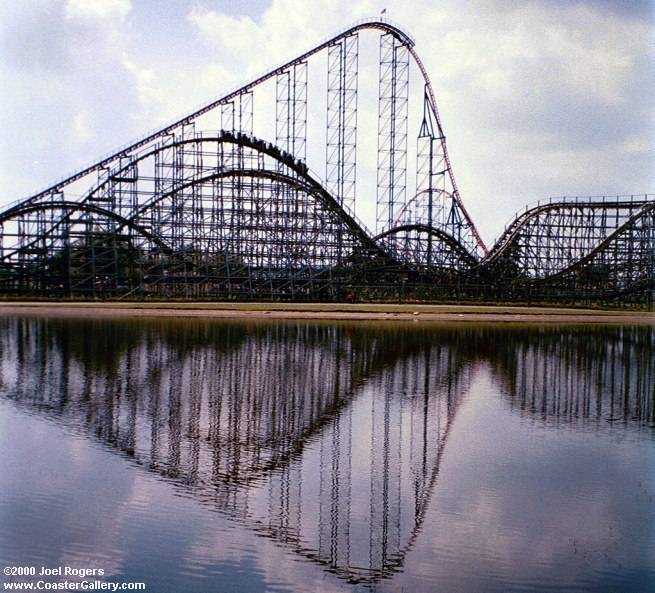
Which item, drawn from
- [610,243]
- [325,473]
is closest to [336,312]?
[610,243]

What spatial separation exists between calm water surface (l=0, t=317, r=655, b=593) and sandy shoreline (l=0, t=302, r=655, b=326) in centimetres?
1323

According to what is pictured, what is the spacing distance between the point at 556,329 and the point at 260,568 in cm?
2847

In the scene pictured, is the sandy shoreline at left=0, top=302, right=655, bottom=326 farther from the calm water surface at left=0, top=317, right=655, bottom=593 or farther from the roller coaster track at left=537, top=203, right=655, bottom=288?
the calm water surface at left=0, top=317, right=655, bottom=593

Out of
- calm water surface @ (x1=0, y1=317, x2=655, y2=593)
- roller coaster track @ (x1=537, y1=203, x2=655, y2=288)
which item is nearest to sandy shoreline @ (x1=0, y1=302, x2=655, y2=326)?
roller coaster track @ (x1=537, y1=203, x2=655, y2=288)

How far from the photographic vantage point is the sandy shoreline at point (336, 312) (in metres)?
33.3

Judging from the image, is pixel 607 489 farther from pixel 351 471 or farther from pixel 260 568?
pixel 260 568

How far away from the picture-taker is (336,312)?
3588 centimetres

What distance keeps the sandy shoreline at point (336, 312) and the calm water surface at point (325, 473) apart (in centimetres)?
1323

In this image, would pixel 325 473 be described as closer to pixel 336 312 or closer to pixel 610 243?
pixel 336 312

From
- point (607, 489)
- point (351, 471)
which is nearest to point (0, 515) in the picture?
point (351, 471)

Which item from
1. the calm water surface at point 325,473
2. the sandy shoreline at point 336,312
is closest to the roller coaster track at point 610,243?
the sandy shoreline at point 336,312

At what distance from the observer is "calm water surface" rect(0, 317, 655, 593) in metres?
7.68

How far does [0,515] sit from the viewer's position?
28.0 feet

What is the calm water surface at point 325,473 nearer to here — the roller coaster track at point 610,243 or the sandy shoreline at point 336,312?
the sandy shoreline at point 336,312
